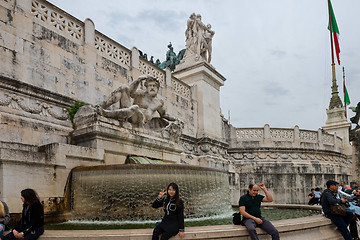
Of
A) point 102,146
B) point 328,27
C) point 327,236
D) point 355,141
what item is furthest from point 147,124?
point 328,27

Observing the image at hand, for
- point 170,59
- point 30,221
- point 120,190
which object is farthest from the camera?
point 170,59

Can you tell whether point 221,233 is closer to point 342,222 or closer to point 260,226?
point 260,226

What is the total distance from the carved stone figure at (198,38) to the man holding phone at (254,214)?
40.5 feet

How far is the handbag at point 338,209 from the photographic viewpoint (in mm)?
5719

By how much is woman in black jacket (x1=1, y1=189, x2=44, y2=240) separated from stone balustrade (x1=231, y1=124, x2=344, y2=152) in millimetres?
17739

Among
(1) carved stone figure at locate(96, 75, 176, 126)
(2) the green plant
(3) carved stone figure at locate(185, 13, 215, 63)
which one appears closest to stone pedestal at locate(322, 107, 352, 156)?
(3) carved stone figure at locate(185, 13, 215, 63)

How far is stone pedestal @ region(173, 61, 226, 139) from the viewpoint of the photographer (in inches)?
639

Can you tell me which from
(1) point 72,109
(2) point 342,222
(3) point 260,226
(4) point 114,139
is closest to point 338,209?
(2) point 342,222

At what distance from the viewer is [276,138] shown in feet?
72.2

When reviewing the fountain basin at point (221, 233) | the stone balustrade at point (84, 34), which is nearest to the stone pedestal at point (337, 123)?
the stone balustrade at point (84, 34)

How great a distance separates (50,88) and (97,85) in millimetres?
1867

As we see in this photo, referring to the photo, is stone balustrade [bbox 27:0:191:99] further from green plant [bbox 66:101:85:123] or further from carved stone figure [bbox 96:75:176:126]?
green plant [bbox 66:101:85:123]

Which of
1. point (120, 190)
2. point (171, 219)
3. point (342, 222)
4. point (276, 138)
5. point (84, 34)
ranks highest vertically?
point (84, 34)

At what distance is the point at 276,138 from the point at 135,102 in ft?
45.7
